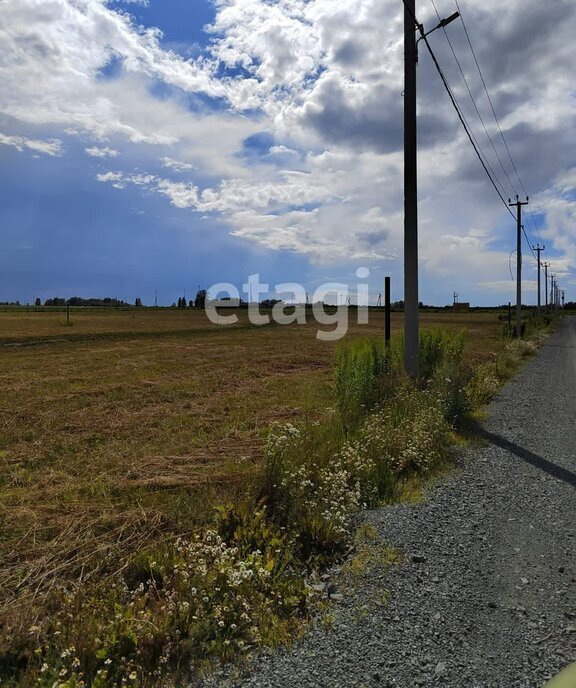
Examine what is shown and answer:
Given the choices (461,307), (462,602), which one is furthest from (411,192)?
(461,307)

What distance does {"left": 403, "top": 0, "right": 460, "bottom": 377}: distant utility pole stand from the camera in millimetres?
9547

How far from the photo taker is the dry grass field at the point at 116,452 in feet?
13.0

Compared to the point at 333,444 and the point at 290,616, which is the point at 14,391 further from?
the point at 290,616

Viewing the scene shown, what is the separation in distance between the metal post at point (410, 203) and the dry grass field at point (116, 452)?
228cm

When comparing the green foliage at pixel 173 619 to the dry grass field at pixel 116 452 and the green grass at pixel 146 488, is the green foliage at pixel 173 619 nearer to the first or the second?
the green grass at pixel 146 488

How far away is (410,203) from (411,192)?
24 centimetres

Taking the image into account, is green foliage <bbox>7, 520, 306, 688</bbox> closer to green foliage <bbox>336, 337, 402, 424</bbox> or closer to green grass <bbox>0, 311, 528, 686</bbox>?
green grass <bbox>0, 311, 528, 686</bbox>

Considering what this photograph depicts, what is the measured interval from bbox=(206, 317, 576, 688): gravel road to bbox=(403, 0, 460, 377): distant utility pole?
14.2 feet

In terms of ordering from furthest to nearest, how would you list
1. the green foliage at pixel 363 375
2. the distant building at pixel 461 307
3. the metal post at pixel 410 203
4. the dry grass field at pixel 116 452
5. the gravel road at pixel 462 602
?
the distant building at pixel 461 307
the metal post at pixel 410 203
the green foliage at pixel 363 375
the dry grass field at pixel 116 452
the gravel road at pixel 462 602

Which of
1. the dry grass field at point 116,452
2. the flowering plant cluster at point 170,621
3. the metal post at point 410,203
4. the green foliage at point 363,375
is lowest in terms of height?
the dry grass field at point 116,452

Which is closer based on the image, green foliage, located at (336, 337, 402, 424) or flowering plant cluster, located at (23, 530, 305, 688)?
flowering plant cluster, located at (23, 530, 305, 688)

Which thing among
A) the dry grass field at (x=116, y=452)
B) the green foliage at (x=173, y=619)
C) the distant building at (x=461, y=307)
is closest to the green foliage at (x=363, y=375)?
the dry grass field at (x=116, y=452)

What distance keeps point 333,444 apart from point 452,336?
8.77 m

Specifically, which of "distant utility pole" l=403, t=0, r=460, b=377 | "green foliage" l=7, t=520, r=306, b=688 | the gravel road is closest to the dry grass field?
"green foliage" l=7, t=520, r=306, b=688
